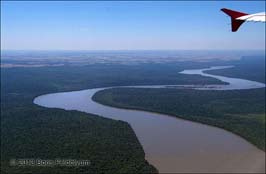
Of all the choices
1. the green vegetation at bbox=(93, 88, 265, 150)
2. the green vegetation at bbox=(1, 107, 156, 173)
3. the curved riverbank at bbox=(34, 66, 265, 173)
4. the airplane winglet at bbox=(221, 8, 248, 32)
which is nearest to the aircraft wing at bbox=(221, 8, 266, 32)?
the airplane winglet at bbox=(221, 8, 248, 32)

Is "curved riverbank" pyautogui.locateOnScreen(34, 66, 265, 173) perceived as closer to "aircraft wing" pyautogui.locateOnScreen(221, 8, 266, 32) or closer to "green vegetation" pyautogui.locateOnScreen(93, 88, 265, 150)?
"green vegetation" pyautogui.locateOnScreen(93, 88, 265, 150)

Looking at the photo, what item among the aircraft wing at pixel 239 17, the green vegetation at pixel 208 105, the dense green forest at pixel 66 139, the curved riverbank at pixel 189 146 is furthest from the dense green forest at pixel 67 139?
the aircraft wing at pixel 239 17

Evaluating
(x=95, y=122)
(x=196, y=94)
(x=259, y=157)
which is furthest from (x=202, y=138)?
(x=196, y=94)

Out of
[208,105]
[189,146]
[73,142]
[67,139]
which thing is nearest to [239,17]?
[189,146]

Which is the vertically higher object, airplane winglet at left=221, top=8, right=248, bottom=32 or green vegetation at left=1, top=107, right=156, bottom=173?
airplane winglet at left=221, top=8, right=248, bottom=32

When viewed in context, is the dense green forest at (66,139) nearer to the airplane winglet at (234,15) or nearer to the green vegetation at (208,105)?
the green vegetation at (208,105)

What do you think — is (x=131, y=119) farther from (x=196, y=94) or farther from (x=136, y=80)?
(x=136, y=80)
